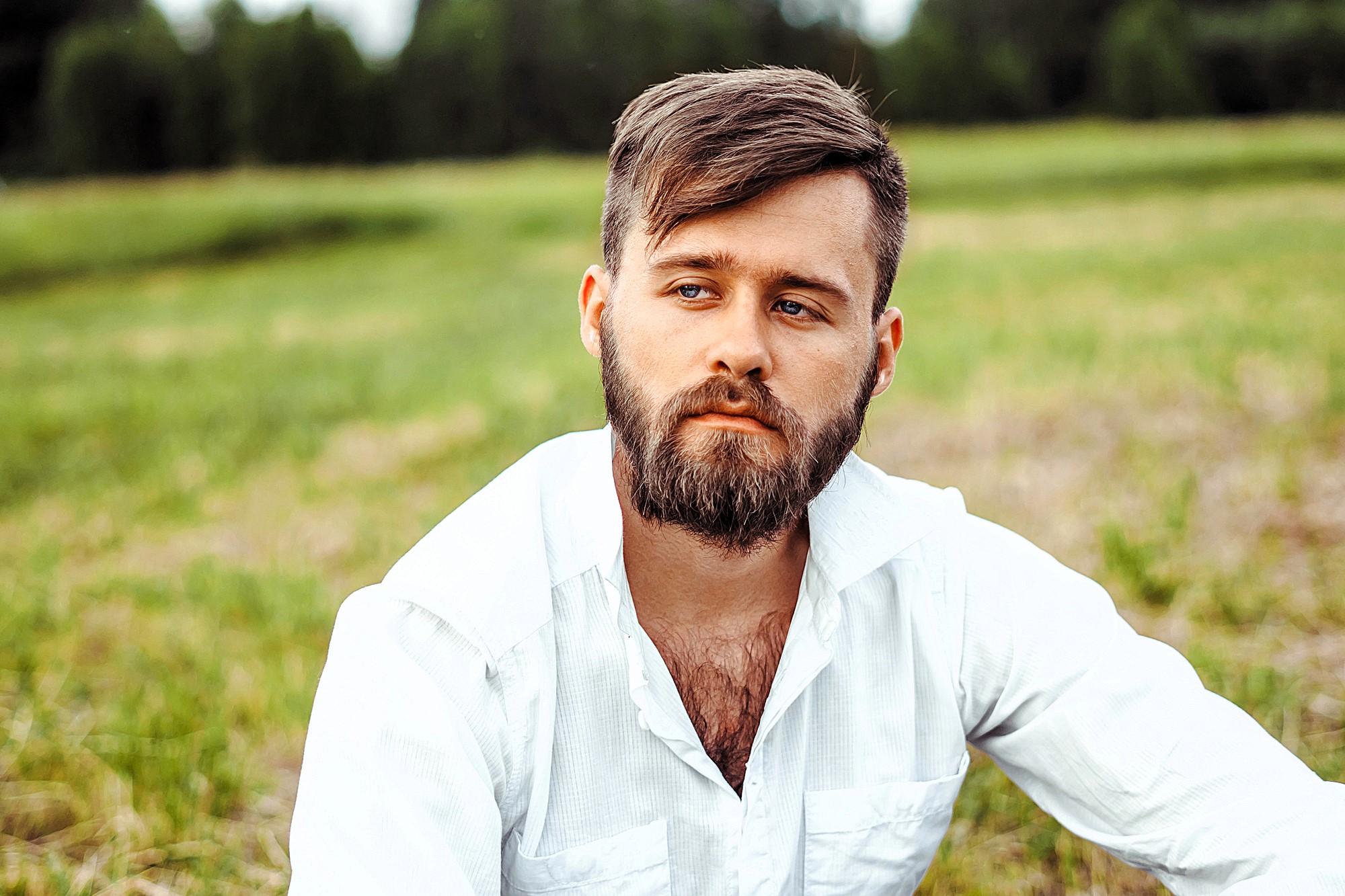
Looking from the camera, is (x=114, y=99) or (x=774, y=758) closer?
(x=774, y=758)

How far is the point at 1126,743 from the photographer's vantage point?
5.88 ft

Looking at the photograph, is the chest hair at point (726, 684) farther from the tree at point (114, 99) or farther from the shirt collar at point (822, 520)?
the tree at point (114, 99)

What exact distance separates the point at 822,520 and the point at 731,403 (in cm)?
37

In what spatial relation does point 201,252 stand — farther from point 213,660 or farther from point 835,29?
point 213,660

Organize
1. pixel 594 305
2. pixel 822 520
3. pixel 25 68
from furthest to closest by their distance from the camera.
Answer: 1. pixel 25 68
2. pixel 594 305
3. pixel 822 520

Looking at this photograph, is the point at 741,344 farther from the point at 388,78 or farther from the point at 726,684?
the point at 388,78

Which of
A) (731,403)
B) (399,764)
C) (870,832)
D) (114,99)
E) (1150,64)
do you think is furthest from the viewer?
(114,99)

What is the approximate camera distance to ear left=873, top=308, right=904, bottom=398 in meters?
2.03

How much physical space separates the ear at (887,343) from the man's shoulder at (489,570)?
77 cm

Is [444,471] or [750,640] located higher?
[750,640]


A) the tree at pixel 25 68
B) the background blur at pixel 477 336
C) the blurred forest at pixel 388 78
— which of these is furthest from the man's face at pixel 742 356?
the tree at pixel 25 68

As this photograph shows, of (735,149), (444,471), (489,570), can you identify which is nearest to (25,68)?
(444,471)

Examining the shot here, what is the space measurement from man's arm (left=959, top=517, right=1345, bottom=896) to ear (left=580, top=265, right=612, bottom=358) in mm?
850

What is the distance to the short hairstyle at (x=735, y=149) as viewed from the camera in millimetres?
1723
